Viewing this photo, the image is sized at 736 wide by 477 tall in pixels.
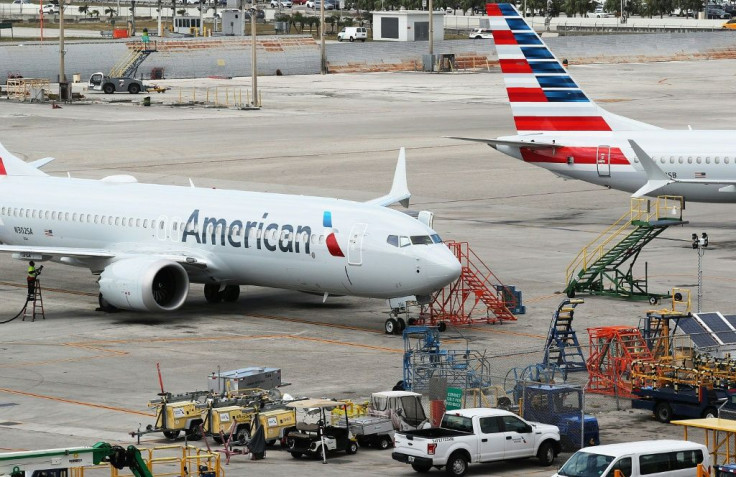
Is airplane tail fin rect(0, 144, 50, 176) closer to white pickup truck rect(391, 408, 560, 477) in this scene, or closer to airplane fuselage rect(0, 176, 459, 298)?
airplane fuselage rect(0, 176, 459, 298)

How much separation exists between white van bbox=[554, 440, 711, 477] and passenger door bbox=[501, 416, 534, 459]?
3347mm

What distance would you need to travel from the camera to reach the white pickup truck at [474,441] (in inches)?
1188

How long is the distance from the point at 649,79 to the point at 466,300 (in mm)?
116420

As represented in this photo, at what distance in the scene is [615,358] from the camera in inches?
1528

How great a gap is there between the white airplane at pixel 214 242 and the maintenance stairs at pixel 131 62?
95.8 meters

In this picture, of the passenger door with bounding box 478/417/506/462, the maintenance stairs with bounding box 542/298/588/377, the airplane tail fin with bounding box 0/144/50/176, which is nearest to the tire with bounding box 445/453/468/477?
the passenger door with bounding box 478/417/506/462

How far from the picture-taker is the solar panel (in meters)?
38.2

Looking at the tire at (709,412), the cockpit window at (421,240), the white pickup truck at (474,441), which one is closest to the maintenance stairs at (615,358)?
the tire at (709,412)

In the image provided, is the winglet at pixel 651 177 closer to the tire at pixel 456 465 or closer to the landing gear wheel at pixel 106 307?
the landing gear wheel at pixel 106 307

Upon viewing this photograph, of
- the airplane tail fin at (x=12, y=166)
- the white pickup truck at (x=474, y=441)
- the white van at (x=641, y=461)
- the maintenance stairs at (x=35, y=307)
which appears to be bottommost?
the maintenance stairs at (x=35, y=307)

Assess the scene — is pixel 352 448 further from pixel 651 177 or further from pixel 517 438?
pixel 651 177

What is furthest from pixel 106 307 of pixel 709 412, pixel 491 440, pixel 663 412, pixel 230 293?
pixel 709 412

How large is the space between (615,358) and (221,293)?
1757cm

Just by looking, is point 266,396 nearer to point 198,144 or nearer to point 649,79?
point 198,144
